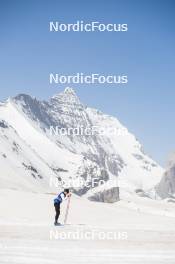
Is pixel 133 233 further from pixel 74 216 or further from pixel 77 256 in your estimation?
pixel 74 216

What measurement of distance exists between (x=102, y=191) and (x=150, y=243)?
174 metres

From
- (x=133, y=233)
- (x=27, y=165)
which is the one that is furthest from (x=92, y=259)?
(x=27, y=165)

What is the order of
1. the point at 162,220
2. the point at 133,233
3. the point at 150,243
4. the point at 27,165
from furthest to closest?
1. the point at 27,165
2. the point at 162,220
3. the point at 133,233
4. the point at 150,243

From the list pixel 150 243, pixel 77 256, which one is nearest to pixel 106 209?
pixel 150 243

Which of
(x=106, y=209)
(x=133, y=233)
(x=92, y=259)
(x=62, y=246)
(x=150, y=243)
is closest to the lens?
(x=92, y=259)

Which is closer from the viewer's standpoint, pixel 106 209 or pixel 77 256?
pixel 77 256

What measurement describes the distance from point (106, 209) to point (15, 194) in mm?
5921

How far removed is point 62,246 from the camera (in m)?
13.4

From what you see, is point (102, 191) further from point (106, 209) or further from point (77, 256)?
point (77, 256)

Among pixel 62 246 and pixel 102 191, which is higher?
pixel 62 246

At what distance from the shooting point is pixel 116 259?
37.1 ft

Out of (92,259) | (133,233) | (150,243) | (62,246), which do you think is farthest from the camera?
(133,233)

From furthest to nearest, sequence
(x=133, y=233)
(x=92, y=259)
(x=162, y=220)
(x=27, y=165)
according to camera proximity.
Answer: (x=27, y=165), (x=162, y=220), (x=133, y=233), (x=92, y=259)

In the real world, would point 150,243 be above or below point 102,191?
above
